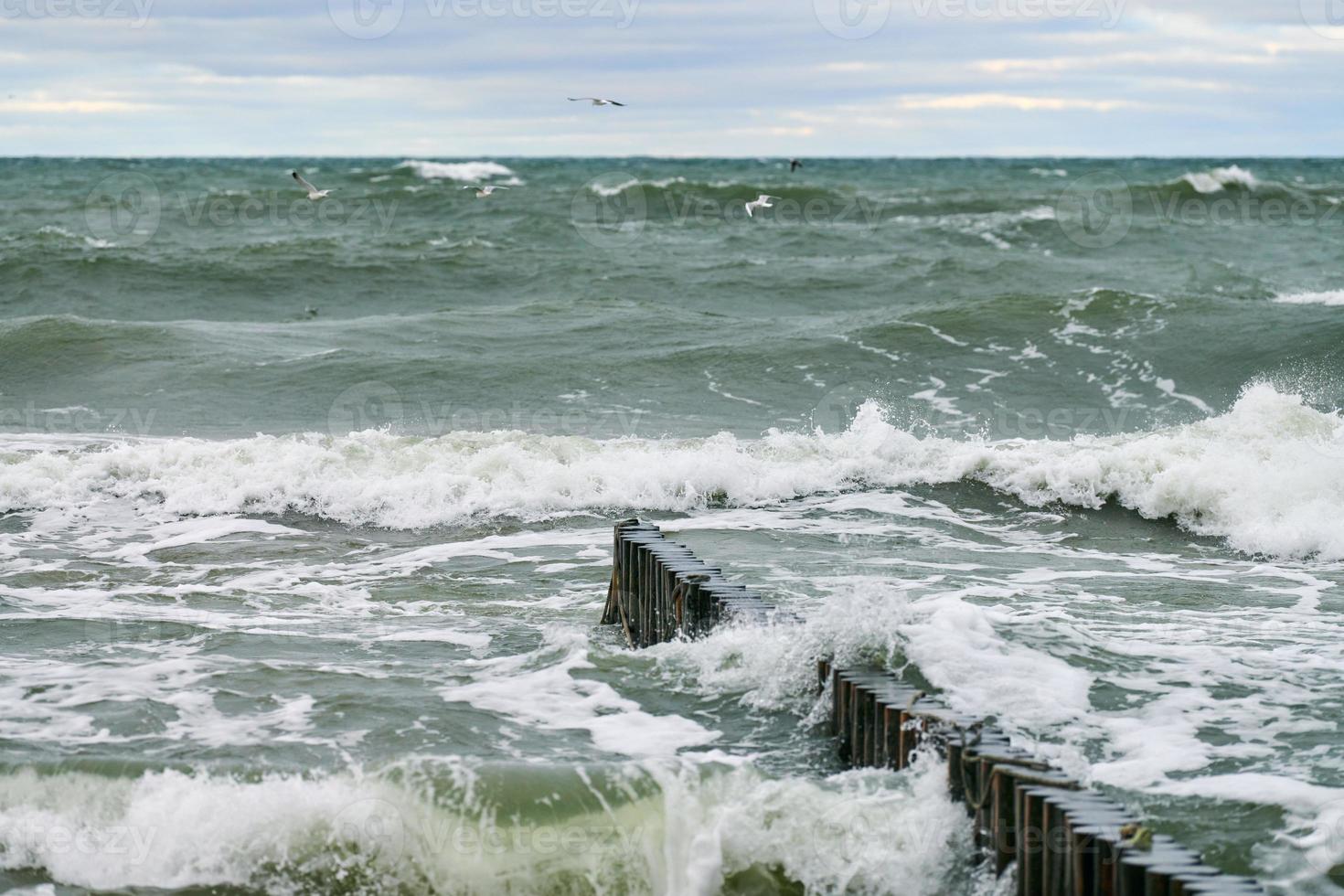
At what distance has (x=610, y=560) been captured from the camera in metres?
11.3

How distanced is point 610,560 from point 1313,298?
19.3 m

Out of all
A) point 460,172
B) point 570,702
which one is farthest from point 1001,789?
point 460,172

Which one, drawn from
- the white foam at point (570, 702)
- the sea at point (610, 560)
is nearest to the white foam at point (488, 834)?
the sea at point (610, 560)

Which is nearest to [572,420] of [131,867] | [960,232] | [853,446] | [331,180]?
[853,446]

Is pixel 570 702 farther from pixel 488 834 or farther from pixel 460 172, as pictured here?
pixel 460 172

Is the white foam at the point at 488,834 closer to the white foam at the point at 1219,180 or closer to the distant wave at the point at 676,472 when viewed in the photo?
the distant wave at the point at 676,472

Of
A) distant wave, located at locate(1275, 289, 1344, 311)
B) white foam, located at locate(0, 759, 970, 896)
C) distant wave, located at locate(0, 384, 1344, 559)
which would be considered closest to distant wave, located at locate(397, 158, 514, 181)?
distant wave, located at locate(1275, 289, 1344, 311)

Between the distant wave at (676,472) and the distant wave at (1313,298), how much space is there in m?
10.8

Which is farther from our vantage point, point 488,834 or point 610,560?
point 610,560

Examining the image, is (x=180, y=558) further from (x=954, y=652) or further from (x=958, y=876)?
(x=958, y=876)

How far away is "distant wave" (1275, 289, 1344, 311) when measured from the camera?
24.7 meters

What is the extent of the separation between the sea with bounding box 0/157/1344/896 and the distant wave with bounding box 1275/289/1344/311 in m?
0.31

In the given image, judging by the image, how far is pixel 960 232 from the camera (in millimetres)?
38219

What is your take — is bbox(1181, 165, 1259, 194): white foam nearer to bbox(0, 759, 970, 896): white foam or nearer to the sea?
the sea
